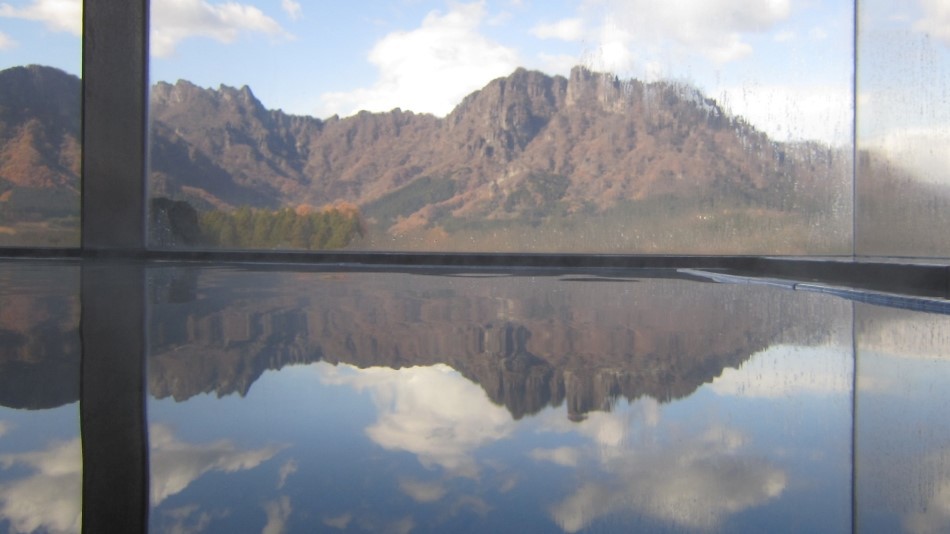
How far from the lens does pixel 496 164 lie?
227 inches

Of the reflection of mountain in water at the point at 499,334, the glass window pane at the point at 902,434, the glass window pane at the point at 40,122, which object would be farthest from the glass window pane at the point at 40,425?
the glass window pane at the point at 40,122

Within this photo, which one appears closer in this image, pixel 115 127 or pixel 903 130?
pixel 903 130

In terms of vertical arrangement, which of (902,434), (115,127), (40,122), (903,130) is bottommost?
(902,434)

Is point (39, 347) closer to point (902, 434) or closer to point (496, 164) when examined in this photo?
point (902, 434)

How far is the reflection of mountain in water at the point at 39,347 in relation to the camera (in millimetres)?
938

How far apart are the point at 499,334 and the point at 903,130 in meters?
3.54

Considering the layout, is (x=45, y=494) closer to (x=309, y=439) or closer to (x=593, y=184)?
(x=309, y=439)

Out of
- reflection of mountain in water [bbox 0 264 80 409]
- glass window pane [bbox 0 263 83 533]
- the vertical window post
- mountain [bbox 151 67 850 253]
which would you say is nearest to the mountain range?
mountain [bbox 151 67 850 253]

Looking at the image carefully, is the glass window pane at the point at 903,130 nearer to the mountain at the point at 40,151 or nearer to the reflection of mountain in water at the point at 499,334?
the reflection of mountain in water at the point at 499,334

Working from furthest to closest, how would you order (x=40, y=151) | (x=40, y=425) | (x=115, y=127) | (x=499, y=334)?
(x=40, y=151) < (x=115, y=127) < (x=499, y=334) < (x=40, y=425)

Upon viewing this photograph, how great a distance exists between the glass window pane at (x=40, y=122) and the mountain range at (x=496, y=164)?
2 cm

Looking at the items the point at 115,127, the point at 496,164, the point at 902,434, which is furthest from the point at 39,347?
the point at 496,164

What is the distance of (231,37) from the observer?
5.57m

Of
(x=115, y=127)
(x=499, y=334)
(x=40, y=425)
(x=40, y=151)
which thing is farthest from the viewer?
(x=40, y=151)
